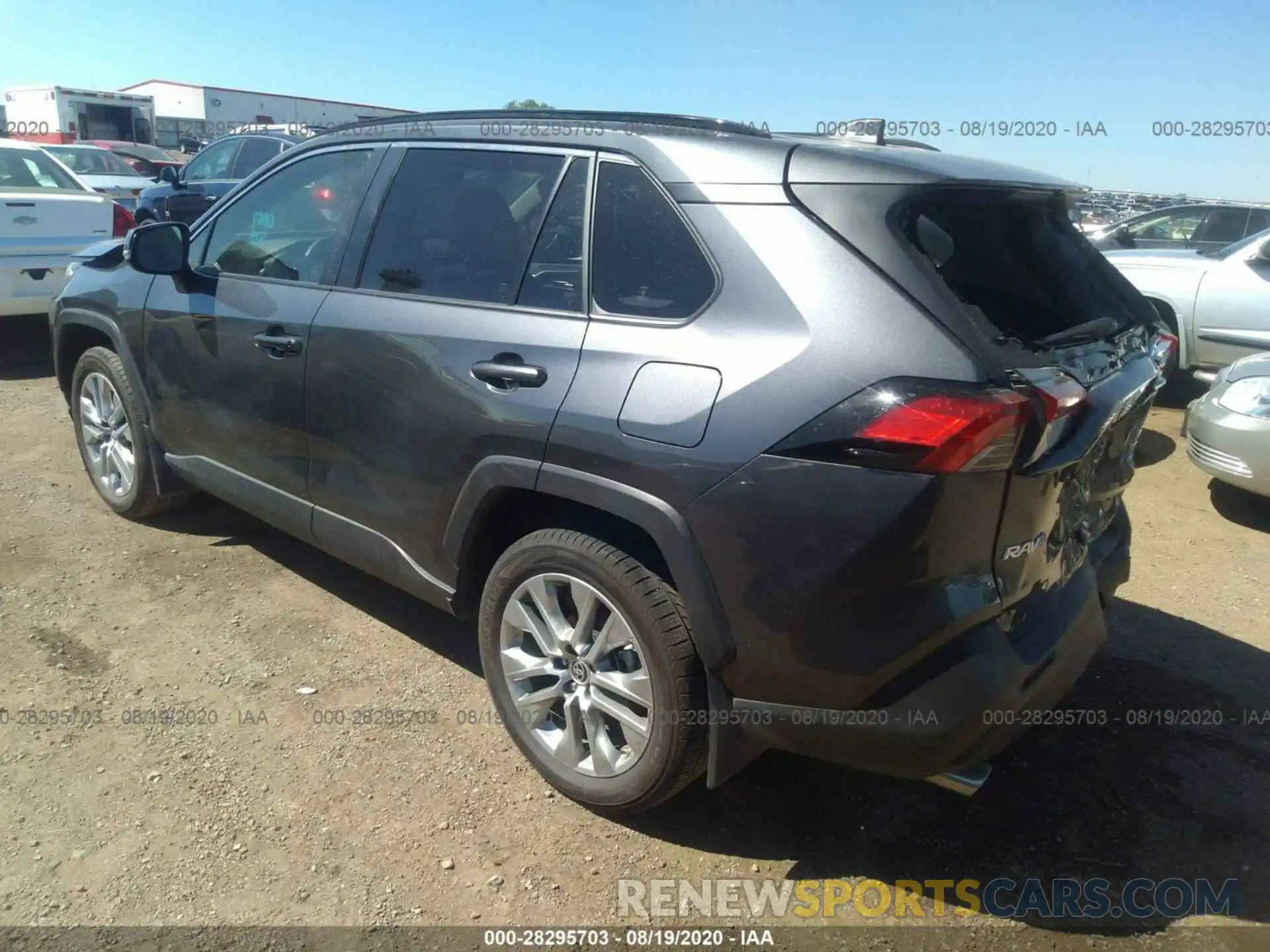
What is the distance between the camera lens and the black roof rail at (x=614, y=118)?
2557mm

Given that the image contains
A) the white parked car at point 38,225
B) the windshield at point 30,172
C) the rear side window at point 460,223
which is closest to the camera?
the rear side window at point 460,223

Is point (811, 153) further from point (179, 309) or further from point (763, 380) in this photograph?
point (179, 309)

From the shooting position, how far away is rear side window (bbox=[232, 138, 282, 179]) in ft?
41.5

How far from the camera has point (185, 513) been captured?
4.79 m

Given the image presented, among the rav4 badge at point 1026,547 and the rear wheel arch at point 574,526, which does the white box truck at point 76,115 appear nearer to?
the rear wheel arch at point 574,526

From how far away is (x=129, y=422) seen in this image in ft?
14.3

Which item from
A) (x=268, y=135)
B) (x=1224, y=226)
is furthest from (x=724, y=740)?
(x=268, y=135)

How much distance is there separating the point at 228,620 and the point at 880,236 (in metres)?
2.90

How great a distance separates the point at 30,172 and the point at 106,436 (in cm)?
506

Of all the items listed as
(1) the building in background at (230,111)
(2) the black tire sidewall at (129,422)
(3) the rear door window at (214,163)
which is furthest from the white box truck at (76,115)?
(2) the black tire sidewall at (129,422)

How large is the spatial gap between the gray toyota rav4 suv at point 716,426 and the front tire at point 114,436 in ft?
4.22

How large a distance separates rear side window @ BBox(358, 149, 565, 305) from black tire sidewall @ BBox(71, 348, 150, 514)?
5.75 feet

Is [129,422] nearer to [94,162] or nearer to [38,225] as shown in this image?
[38,225]

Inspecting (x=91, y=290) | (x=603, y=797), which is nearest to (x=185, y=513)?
(x=91, y=290)
